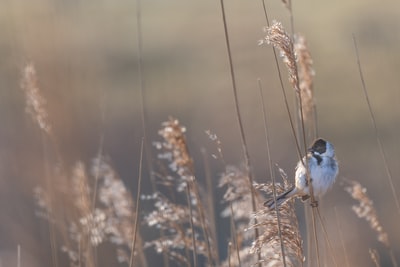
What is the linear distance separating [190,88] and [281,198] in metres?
11.5

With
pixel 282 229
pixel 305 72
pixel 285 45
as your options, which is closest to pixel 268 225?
pixel 282 229

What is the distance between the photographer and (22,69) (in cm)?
449

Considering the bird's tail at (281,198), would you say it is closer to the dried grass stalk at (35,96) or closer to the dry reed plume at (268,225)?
the dry reed plume at (268,225)

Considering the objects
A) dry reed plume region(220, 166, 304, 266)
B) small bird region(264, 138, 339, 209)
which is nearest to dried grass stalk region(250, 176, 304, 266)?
dry reed plume region(220, 166, 304, 266)

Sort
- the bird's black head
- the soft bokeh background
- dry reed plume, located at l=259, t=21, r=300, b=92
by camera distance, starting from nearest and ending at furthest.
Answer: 1. dry reed plume, located at l=259, t=21, r=300, b=92
2. the bird's black head
3. the soft bokeh background

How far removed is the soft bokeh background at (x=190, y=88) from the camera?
5.88 meters

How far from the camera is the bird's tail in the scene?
3551mm

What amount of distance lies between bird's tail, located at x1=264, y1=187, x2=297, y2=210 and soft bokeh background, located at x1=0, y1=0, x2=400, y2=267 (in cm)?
78

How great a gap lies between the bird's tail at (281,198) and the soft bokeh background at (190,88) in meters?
0.78

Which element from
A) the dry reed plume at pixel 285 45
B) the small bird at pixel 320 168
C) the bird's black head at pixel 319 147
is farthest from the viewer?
the bird's black head at pixel 319 147

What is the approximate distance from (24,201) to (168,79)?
690 centimetres

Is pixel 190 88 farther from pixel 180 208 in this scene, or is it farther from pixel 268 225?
pixel 268 225

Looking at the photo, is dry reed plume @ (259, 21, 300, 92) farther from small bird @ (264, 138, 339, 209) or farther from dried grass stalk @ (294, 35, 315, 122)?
small bird @ (264, 138, 339, 209)

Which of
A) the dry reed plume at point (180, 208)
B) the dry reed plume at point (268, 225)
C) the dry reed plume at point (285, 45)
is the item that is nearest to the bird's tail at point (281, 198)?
the dry reed plume at point (268, 225)
